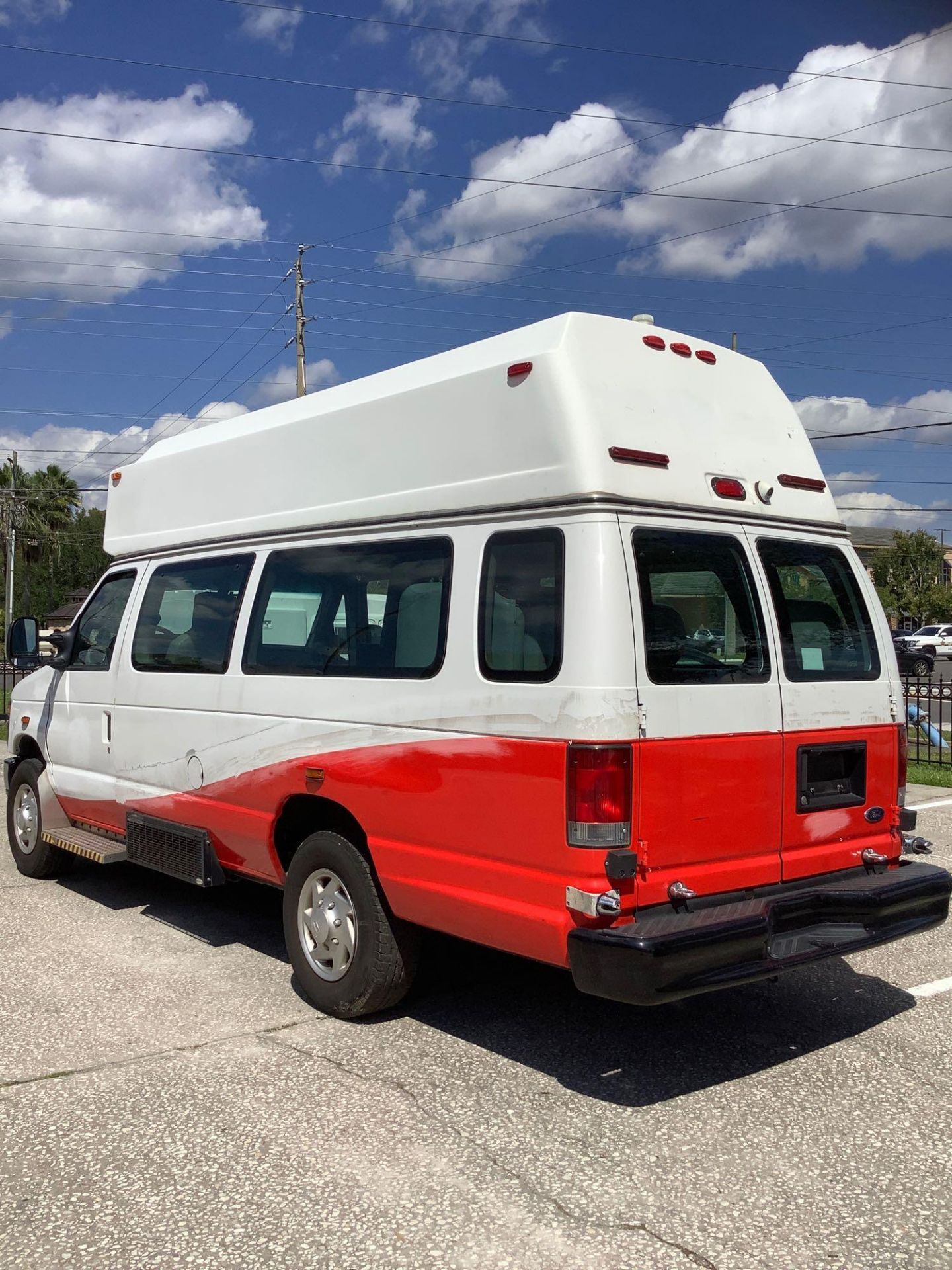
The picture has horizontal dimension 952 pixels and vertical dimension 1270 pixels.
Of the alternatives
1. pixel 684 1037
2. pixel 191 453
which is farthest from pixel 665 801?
pixel 191 453

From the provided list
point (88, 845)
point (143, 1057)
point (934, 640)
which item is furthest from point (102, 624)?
point (934, 640)

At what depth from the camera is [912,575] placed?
6994 centimetres

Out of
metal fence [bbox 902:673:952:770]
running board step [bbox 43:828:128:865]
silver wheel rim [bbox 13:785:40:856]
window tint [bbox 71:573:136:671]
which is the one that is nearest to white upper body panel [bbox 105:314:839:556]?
window tint [bbox 71:573:136:671]

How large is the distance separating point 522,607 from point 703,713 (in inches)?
30.5

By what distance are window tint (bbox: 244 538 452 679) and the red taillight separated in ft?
2.87

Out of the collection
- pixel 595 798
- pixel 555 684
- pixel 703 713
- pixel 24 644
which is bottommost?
pixel 595 798

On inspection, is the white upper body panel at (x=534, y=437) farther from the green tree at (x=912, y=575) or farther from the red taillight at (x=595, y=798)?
the green tree at (x=912, y=575)

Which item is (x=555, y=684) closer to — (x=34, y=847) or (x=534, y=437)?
(x=534, y=437)

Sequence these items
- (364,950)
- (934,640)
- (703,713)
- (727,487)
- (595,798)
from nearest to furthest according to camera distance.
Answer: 1. (595,798)
2. (703,713)
3. (727,487)
4. (364,950)
5. (934,640)

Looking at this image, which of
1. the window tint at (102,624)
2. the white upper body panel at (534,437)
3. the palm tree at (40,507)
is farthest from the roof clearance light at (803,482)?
the palm tree at (40,507)

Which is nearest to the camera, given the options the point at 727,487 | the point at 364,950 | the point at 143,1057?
the point at 143,1057

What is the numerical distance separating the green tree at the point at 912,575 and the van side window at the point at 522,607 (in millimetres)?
68674

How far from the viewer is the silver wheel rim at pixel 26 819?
7.56m

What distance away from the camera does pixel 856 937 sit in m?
4.37
